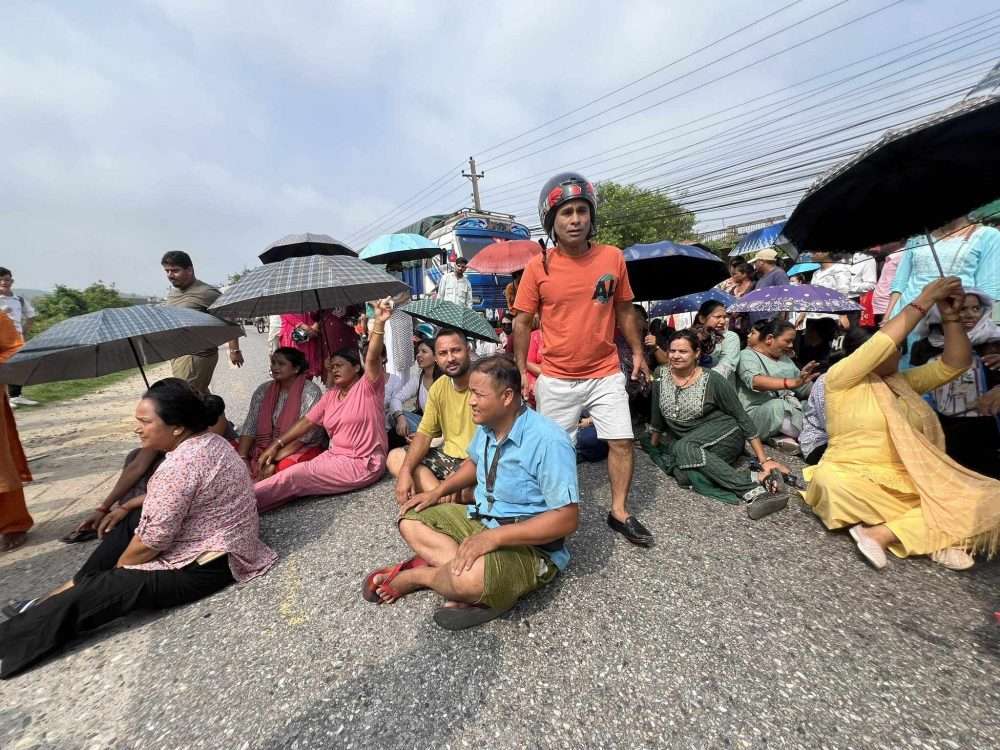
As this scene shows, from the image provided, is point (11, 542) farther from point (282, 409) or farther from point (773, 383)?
point (773, 383)

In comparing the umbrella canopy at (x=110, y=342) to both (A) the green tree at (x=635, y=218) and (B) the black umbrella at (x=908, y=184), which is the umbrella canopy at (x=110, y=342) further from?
(A) the green tree at (x=635, y=218)

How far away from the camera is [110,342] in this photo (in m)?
3.21

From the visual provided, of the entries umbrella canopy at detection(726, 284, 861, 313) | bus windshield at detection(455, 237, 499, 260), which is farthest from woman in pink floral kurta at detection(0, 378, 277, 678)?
bus windshield at detection(455, 237, 499, 260)

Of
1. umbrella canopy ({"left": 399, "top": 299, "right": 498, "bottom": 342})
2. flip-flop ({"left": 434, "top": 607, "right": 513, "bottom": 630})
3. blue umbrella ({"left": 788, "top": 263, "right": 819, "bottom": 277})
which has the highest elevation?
blue umbrella ({"left": 788, "top": 263, "right": 819, "bottom": 277})

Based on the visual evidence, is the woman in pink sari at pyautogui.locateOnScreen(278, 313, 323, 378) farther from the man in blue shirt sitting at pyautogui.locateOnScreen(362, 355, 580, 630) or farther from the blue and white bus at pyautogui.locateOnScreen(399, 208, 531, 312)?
the blue and white bus at pyautogui.locateOnScreen(399, 208, 531, 312)

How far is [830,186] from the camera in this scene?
2.22 meters

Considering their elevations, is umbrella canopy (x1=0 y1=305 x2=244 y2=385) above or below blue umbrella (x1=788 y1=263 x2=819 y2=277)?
below


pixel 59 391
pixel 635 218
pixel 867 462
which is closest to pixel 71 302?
pixel 59 391

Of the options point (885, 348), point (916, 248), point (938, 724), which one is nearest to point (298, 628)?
point (938, 724)

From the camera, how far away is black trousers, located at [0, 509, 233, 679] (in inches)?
76.8

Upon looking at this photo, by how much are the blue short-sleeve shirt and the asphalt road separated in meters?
0.51

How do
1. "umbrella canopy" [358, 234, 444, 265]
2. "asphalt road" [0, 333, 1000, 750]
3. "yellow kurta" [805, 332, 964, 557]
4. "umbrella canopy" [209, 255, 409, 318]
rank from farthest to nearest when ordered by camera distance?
"umbrella canopy" [358, 234, 444, 265] → "umbrella canopy" [209, 255, 409, 318] → "yellow kurta" [805, 332, 964, 557] → "asphalt road" [0, 333, 1000, 750]

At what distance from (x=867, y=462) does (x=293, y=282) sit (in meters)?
4.04

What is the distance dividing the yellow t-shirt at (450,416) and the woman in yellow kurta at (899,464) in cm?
229
